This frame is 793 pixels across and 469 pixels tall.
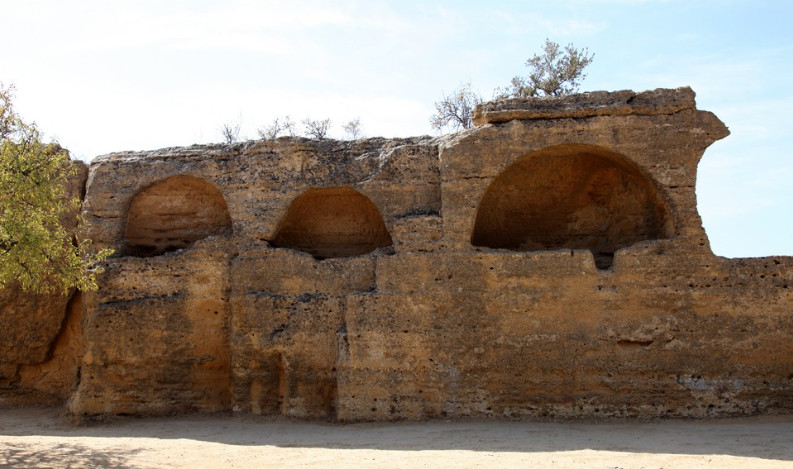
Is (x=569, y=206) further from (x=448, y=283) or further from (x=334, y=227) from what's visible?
(x=334, y=227)

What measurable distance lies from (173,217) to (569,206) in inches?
240

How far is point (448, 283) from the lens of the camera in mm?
9547

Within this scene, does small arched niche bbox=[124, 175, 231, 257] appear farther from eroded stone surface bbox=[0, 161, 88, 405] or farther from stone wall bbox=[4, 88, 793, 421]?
eroded stone surface bbox=[0, 161, 88, 405]

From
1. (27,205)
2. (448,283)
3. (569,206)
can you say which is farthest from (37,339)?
(569,206)

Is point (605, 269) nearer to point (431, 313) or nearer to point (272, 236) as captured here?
point (431, 313)

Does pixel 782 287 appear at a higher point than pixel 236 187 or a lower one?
lower

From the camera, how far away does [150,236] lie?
1141cm

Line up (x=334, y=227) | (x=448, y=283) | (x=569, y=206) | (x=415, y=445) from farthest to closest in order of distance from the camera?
(x=334, y=227) → (x=569, y=206) → (x=448, y=283) → (x=415, y=445)

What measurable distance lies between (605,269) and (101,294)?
23.0 feet

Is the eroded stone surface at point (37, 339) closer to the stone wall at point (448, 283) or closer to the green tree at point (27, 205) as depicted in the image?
the stone wall at point (448, 283)

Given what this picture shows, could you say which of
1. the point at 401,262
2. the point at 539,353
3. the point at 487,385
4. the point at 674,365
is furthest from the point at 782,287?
the point at 401,262

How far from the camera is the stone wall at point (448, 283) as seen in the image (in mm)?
9188

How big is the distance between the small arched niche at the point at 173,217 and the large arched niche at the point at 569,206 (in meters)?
4.02

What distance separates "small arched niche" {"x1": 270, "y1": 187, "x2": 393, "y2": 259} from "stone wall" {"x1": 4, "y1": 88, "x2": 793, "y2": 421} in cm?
3
